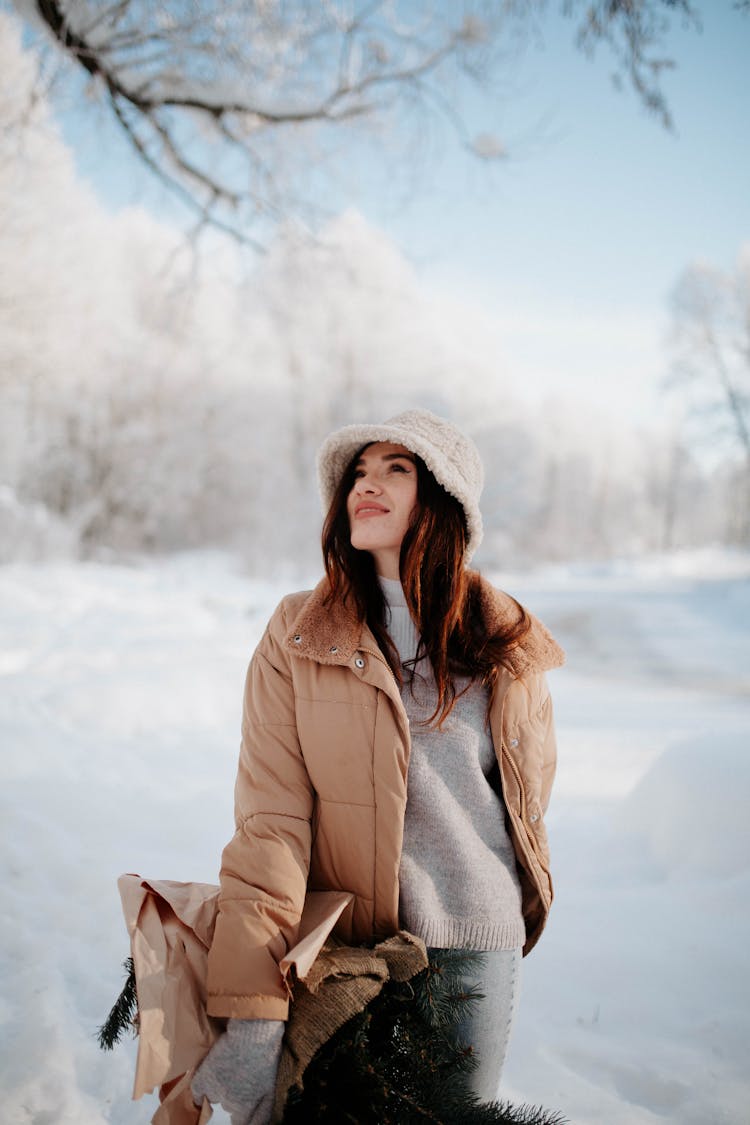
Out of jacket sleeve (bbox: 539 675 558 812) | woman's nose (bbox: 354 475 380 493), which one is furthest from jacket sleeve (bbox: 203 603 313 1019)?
jacket sleeve (bbox: 539 675 558 812)

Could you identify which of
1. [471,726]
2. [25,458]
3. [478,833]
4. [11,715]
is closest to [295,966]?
[478,833]

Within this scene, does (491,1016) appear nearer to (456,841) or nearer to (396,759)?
(456,841)

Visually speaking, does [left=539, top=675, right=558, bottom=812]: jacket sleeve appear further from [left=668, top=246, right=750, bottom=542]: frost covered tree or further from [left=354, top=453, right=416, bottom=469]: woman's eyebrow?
[left=668, top=246, right=750, bottom=542]: frost covered tree

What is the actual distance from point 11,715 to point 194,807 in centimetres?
138

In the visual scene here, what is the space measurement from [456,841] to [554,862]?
179 centimetres

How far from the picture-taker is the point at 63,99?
3.60 metres

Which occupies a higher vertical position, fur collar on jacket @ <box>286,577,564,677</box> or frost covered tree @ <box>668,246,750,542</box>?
frost covered tree @ <box>668,246,750,542</box>

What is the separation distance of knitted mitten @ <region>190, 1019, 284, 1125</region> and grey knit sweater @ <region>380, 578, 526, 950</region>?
41 centimetres

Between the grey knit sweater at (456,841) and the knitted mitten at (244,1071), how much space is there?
0.41 metres

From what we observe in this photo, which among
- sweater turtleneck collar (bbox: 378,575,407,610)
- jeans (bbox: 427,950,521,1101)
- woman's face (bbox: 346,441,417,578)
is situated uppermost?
woman's face (bbox: 346,441,417,578)

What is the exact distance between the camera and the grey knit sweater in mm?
1536

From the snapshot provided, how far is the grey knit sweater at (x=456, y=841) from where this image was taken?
5.04 ft

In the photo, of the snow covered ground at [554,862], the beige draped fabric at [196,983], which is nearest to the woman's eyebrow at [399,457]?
the beige draped fabric at [196,983]

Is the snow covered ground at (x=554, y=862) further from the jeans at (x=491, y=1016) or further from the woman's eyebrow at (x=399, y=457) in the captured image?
the woman's eyebrow at (x=399, y=457)
